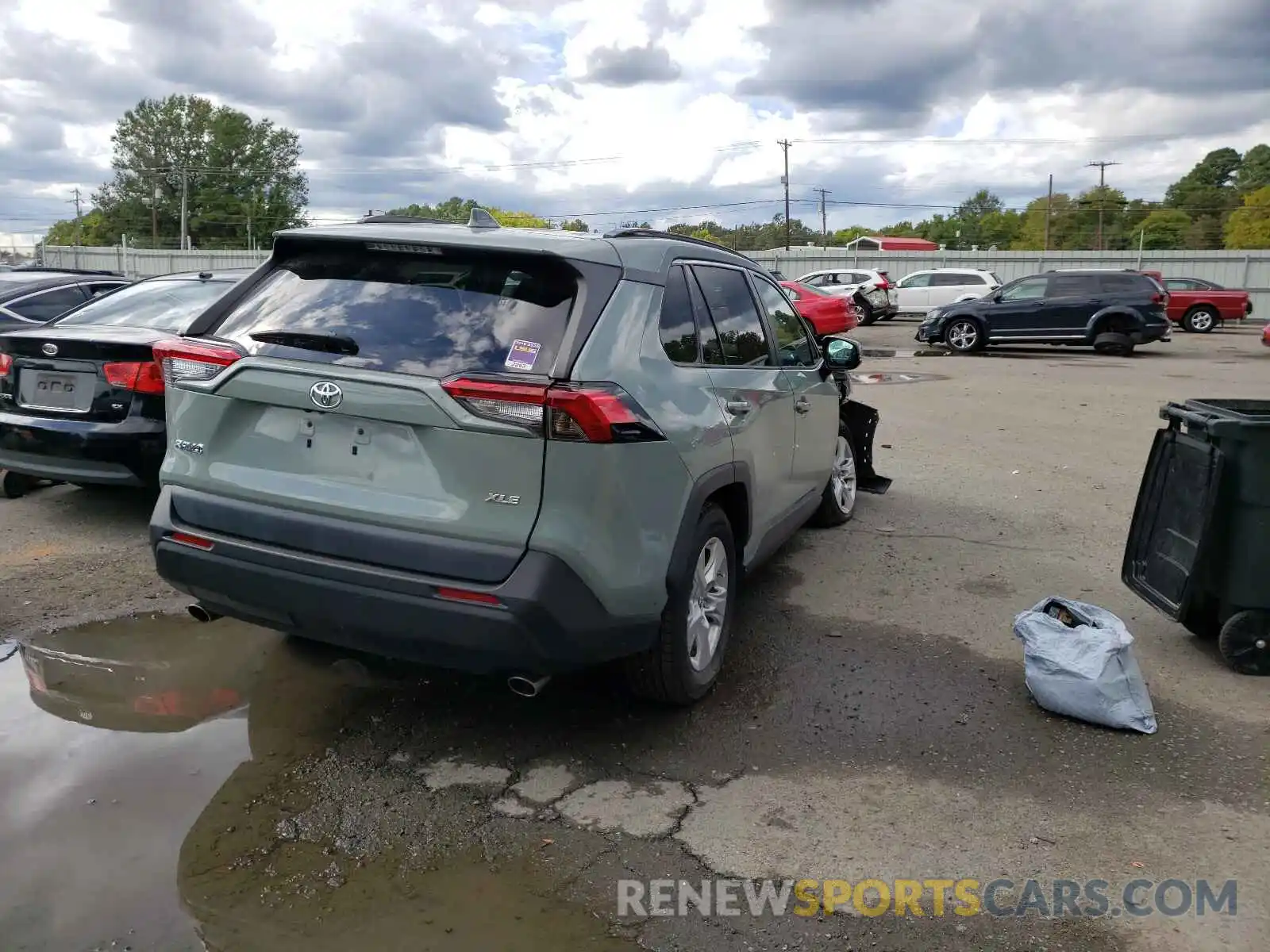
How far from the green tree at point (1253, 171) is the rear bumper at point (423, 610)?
11675 cm

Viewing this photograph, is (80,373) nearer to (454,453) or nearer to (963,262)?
(454,453)

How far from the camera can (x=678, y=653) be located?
148 inches

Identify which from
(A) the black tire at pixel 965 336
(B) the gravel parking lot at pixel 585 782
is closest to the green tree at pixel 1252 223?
(A) the black tire at pixel 965 336

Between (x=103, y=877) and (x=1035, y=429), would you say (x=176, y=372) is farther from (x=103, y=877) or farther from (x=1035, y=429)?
(x=1035, y=429)

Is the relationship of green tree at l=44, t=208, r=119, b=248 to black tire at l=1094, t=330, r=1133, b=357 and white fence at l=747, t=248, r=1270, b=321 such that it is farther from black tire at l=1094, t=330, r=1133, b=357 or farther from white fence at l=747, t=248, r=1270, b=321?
black tire at l=1094, t=330, r=1133, b=357

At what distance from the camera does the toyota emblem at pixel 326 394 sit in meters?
3.33

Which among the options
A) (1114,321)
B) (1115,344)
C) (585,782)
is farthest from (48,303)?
(1114,321)

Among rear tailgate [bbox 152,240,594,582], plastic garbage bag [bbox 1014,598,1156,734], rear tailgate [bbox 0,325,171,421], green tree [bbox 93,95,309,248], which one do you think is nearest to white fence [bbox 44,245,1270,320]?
rear tailgate [bbox 0,325,171,421]

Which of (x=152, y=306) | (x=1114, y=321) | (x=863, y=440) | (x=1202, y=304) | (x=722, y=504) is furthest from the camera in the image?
(x=1202, y=304)

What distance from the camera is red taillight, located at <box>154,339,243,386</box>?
3590 mm

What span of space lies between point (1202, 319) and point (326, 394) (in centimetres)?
3118

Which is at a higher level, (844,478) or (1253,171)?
(1253,171)

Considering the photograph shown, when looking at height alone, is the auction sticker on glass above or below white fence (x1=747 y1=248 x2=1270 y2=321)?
below

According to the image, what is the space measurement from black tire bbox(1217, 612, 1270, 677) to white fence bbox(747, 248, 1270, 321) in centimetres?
3529
